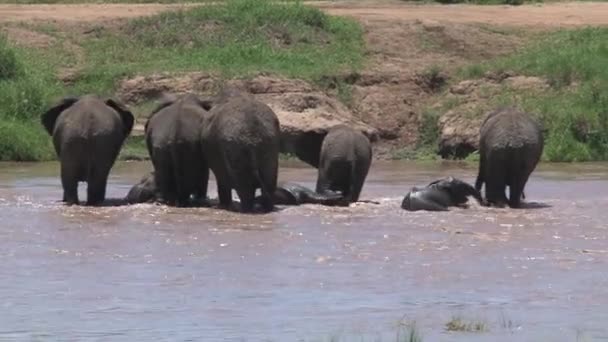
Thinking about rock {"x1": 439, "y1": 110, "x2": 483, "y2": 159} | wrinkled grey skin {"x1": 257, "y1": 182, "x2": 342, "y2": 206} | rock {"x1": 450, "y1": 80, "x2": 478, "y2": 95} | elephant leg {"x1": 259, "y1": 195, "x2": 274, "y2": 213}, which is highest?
elephant leg {"x1": 259, "y1": 195, "x2": 274, "y2": 213}

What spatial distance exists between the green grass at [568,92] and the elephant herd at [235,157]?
585 centimetres

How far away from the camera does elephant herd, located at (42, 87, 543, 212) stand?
17109 mm

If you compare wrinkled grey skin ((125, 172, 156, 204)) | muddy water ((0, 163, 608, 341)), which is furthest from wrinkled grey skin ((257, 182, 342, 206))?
wrinkled grey skin ((125, 172, 156, 204))

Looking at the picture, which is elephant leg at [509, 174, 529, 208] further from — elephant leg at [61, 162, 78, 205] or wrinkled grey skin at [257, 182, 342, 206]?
elephant leg at [61, 162, 78, 205]

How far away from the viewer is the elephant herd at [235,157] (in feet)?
56.1

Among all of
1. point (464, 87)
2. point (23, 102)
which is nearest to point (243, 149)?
point (23, 102)

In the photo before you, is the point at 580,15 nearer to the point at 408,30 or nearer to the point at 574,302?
the point at 408,30

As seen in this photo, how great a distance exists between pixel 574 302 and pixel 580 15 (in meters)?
21.3

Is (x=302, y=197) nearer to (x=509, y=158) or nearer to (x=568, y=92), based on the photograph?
(x=509, y=158)

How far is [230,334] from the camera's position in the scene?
10742mm

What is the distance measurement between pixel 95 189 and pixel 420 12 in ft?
52.4

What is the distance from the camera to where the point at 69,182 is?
17719 millimetres

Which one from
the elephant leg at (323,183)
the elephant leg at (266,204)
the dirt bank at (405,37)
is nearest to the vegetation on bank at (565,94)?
the dirt bank at (405,37)

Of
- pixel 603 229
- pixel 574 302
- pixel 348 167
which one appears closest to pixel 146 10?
pixel 348 167
